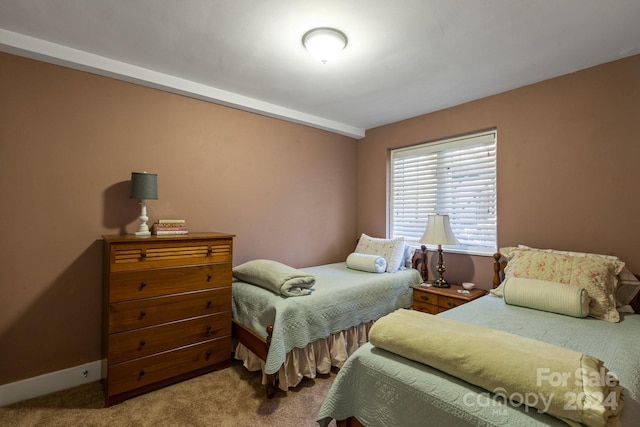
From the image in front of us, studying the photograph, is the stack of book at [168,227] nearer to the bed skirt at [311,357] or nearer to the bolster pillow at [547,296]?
the bed skirt at [311,357]

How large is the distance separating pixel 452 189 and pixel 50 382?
3803mm

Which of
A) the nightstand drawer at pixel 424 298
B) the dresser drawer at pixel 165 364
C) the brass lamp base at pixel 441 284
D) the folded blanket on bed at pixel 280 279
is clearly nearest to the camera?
the dresser drawer at pixel 165 364

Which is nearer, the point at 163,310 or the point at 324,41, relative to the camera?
the point at 324,41

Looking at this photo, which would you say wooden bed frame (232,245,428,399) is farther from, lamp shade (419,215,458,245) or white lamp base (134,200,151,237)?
lamp shade (419,215,458,245)

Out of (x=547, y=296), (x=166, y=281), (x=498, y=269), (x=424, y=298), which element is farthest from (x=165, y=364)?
(x=498, y=269)

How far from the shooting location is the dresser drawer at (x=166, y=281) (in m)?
1.93

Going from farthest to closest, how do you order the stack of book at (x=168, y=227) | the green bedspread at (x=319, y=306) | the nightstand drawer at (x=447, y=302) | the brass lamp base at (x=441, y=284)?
the brass lamp base at (x=441, y=284) < the nightstand drawer at (x=447, y=302) < the stack of book at (x=168, y=227) < the green bedspread at (x=319, y=306)

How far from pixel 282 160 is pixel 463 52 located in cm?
198

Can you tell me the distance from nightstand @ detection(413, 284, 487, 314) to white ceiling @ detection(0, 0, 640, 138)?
1879 millimetres

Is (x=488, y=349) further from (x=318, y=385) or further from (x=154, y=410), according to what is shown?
(x=154, y=410)

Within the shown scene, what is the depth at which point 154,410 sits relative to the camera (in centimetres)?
186

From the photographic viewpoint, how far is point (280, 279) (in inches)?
86.6

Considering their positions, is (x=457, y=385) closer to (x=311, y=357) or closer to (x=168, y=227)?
(x=311, y=357)

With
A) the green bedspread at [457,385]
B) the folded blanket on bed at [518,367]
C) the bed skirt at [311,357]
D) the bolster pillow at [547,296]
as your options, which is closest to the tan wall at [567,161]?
the bolster pillow at [547,296]
